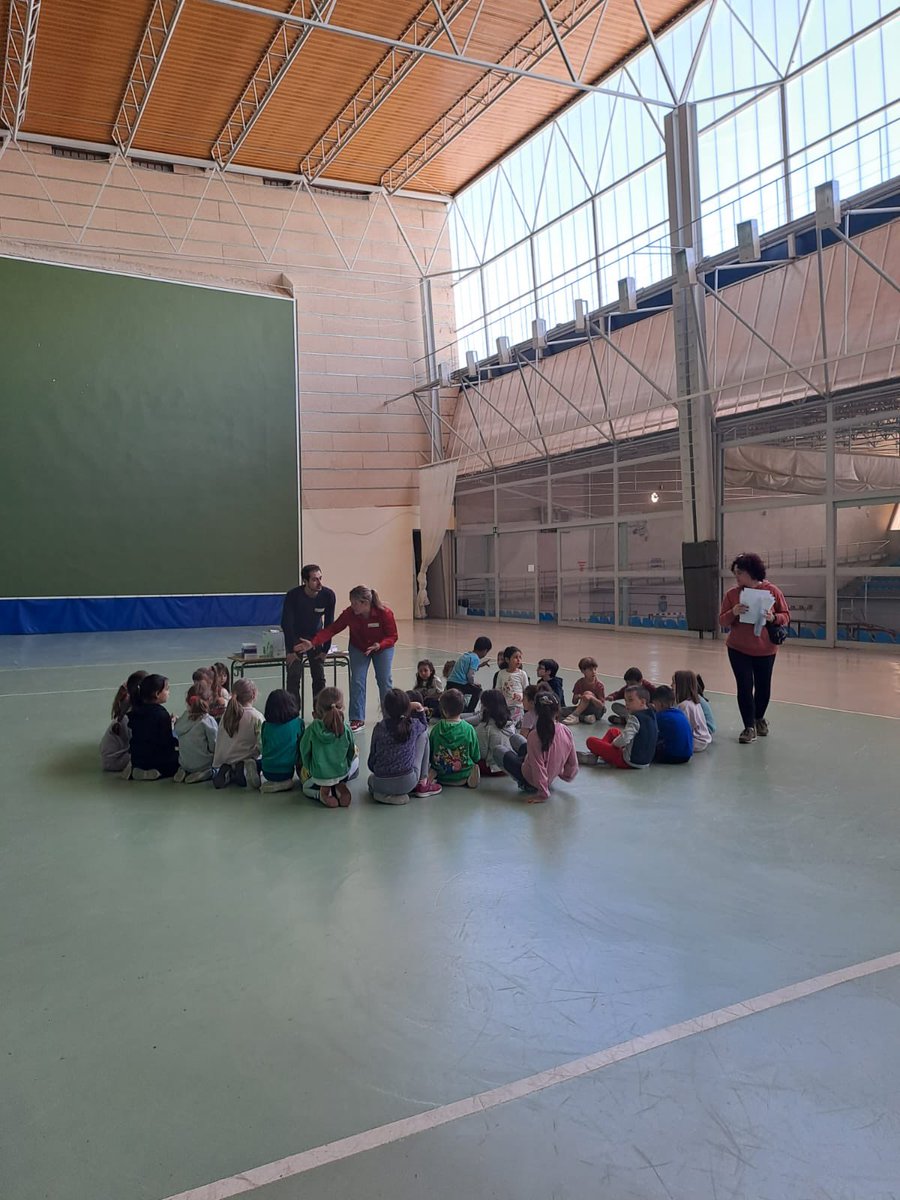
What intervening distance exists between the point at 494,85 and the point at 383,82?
86.3 inches

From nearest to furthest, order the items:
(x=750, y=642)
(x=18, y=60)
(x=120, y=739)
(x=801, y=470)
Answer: (x=120, y=739) → (x=750, y=642) → (x=801, y=470) → (x=18, y=60)

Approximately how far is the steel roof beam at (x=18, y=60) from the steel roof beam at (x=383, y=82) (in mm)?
5913

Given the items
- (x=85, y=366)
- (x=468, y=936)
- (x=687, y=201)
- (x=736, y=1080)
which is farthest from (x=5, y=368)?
(x=736, y=1080)

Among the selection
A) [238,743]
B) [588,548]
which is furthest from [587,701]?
[588,548]

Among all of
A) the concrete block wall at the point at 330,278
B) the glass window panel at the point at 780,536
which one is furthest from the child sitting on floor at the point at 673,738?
the concrete block wall at the point at 330,278

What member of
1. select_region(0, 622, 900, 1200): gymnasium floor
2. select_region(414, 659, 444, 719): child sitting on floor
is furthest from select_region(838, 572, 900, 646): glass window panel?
select_region(0, 622, 900, 1200): gymnasium floor

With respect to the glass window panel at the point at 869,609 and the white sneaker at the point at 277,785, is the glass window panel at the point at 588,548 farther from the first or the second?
the white sneaker at the point at 277,785

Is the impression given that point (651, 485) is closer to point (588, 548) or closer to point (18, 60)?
point (588, 548)

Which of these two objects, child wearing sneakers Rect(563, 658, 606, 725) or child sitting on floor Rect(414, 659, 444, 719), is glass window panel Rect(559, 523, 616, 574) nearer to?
child wearing sneakers Rect(563, 658, 606, 725)

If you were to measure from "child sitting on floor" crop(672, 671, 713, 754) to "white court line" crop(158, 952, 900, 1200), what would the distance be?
11.0 ft

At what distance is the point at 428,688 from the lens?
24.9 feet

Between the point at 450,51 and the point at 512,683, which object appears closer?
the point at 512,683

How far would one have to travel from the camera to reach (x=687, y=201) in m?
14.2

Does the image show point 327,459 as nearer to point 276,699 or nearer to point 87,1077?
point 276,699
